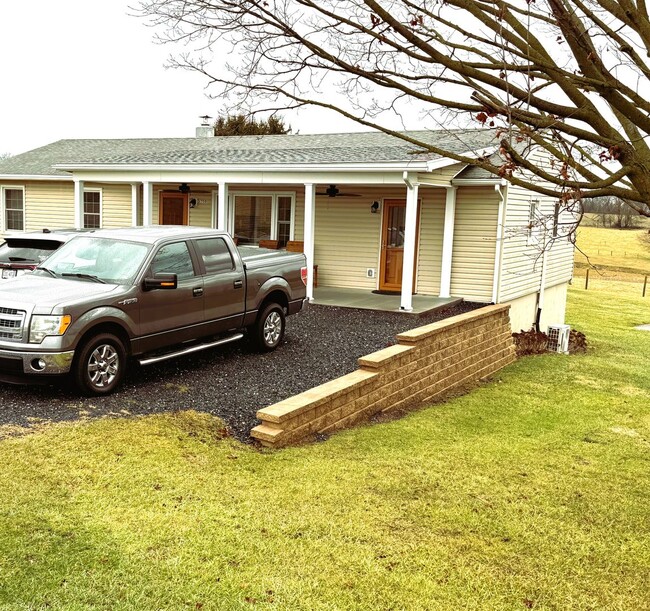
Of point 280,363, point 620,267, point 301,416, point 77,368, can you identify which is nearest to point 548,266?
point 280,363

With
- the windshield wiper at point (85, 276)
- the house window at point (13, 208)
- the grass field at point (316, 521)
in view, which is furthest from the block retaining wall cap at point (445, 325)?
the house window at point (13, 208)

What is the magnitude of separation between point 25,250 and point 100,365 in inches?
193

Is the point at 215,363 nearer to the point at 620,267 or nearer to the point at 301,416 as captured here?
the point at 301,416

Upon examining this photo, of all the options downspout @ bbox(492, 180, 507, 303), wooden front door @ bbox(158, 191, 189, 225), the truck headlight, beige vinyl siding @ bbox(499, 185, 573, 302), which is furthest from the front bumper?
wooden front door @ bbox(158, 191, 189, 225)

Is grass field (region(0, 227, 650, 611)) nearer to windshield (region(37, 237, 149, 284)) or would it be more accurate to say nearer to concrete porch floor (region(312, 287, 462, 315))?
windshield (region(37, 237, 149, 284))

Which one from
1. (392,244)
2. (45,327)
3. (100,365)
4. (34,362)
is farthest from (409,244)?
(34,362)

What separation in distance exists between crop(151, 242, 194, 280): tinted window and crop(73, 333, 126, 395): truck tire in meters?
1.19

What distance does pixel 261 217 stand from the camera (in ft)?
61.0

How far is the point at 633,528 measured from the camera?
18.6 feet

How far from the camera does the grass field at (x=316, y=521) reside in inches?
162

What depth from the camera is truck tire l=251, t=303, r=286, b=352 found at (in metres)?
10.1

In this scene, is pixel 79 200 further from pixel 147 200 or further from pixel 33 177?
pixel 33 177

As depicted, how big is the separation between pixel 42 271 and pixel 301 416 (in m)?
4.00

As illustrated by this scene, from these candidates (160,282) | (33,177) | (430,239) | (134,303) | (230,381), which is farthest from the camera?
(33,177)
